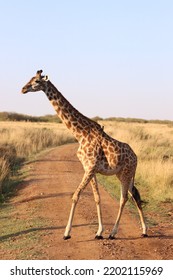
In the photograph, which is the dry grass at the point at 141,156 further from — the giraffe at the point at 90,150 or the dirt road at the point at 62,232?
the giraffe at the point at 90,150

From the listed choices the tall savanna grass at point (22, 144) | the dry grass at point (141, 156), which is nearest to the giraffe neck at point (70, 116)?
the dry grass at point (141, 156)

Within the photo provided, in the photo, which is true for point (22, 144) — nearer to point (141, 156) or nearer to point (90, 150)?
point (141, 156)

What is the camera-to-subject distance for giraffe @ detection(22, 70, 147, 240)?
26.7ft

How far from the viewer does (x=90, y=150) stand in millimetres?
8195

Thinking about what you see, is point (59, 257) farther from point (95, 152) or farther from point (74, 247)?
point (95, 152)

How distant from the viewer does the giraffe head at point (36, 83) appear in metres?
8.38

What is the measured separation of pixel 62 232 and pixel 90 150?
1.57 m

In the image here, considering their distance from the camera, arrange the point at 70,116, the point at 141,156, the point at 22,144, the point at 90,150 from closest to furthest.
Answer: the point at 90,150 → the point at 70,116 → the point at 141,156 → the point at 22,144

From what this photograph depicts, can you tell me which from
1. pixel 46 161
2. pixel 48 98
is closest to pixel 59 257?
pixel 48 98

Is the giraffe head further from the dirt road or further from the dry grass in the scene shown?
the dry grass

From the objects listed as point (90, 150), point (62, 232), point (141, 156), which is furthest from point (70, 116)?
point (141, 156)

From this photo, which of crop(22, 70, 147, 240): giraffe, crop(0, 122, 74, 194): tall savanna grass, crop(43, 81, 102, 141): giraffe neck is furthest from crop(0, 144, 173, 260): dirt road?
crop(0, 122, 74, 194): tall savanna grass

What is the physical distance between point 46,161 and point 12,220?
1009 centimetres

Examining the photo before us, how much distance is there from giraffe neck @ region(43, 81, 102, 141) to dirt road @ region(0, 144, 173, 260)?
1758 mm
